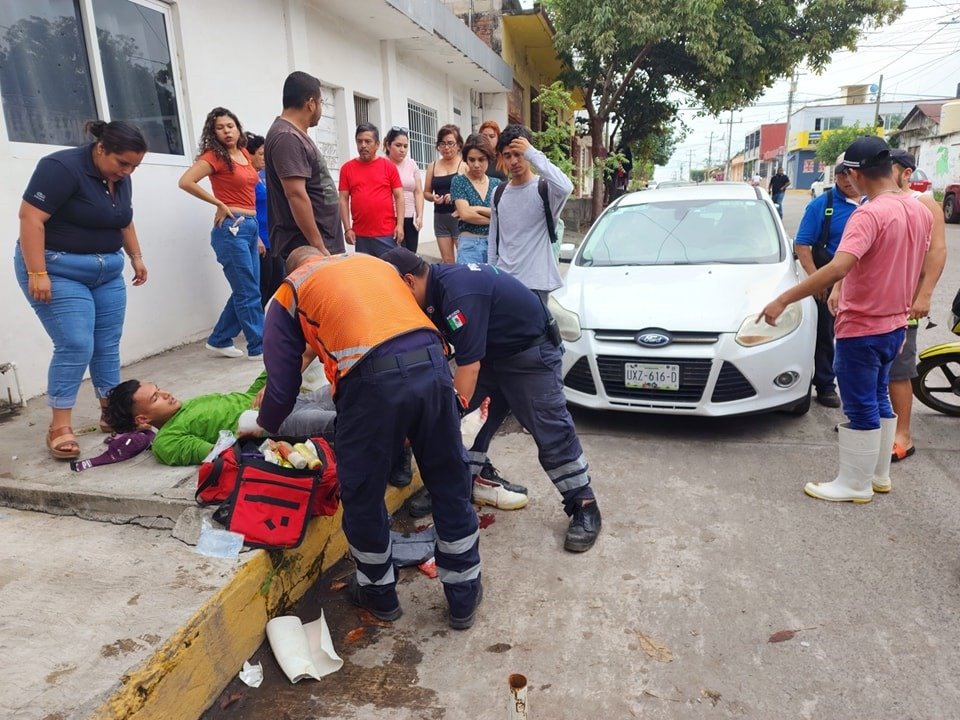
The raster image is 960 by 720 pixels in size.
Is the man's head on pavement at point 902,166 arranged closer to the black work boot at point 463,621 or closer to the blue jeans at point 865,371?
the blue jeans at point 865,371

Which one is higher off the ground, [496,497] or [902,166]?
[902,166]

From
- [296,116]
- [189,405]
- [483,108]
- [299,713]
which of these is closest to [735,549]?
[299,713]

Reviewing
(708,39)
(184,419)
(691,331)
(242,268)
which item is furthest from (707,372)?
(708,39)

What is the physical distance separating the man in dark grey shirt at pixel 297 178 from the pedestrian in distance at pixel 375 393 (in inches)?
A: 44.5

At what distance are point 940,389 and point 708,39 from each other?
1245 centimetres

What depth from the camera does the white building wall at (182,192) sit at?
4.15 meters

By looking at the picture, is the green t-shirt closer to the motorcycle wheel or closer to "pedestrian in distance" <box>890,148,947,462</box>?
"pedestrian in distance" <box>890,148,947,462</box>

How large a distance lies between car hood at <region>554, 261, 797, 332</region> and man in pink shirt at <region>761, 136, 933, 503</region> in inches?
34.4

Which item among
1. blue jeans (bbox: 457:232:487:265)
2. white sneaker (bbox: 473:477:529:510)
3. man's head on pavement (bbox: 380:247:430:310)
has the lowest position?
white sneaker (bbox: 473:477:529:510)

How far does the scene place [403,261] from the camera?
2498 millimetres

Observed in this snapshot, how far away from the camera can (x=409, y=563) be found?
305cm

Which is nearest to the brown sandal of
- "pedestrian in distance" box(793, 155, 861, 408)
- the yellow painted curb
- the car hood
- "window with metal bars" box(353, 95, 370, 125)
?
the yellow painted curb

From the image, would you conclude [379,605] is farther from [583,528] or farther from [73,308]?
[73,308]

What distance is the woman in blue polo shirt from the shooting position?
3031 mm
